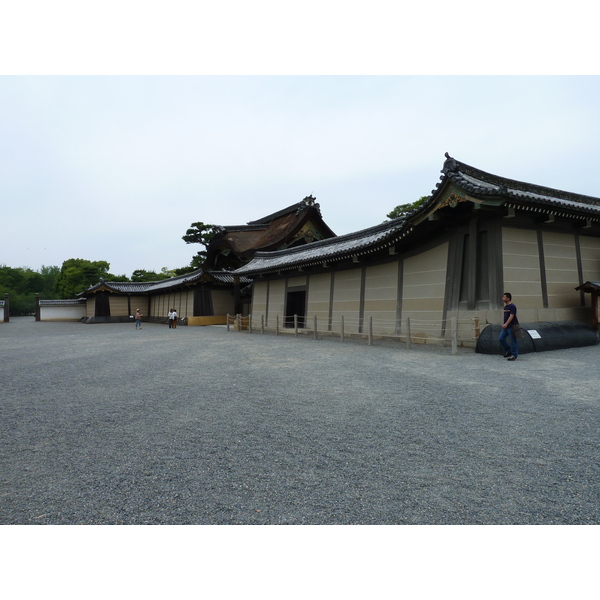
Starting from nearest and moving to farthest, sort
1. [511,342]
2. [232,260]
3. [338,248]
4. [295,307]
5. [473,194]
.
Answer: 1. [511,342]
2. [473,194]
3. [338,248]
4. [295,307]
5. [232,260]

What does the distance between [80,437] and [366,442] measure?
2691 millimetres

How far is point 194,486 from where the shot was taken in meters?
2.57

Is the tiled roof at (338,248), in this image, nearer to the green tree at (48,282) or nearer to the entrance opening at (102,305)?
the entrance opening at (102,305)

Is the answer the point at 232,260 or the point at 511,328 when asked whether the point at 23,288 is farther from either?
the point at 511,328

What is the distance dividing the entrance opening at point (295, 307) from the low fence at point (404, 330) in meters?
0.05

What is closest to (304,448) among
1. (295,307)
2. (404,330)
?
(404,330)

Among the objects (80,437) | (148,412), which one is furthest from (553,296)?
(80,437)

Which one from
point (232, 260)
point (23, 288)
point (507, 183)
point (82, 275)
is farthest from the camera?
point (23, 288)

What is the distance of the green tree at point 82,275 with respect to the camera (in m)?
50.8

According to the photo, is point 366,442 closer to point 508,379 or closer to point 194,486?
point 194,486

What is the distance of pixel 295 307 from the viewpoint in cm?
1792

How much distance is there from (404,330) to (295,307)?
6952mm

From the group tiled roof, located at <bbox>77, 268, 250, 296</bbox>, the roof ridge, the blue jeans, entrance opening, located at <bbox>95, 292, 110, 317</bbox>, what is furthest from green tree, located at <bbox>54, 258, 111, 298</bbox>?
the blue jeans

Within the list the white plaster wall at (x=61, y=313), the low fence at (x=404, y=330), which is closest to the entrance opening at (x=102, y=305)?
the white plaster wall at (x=61, y=313)
